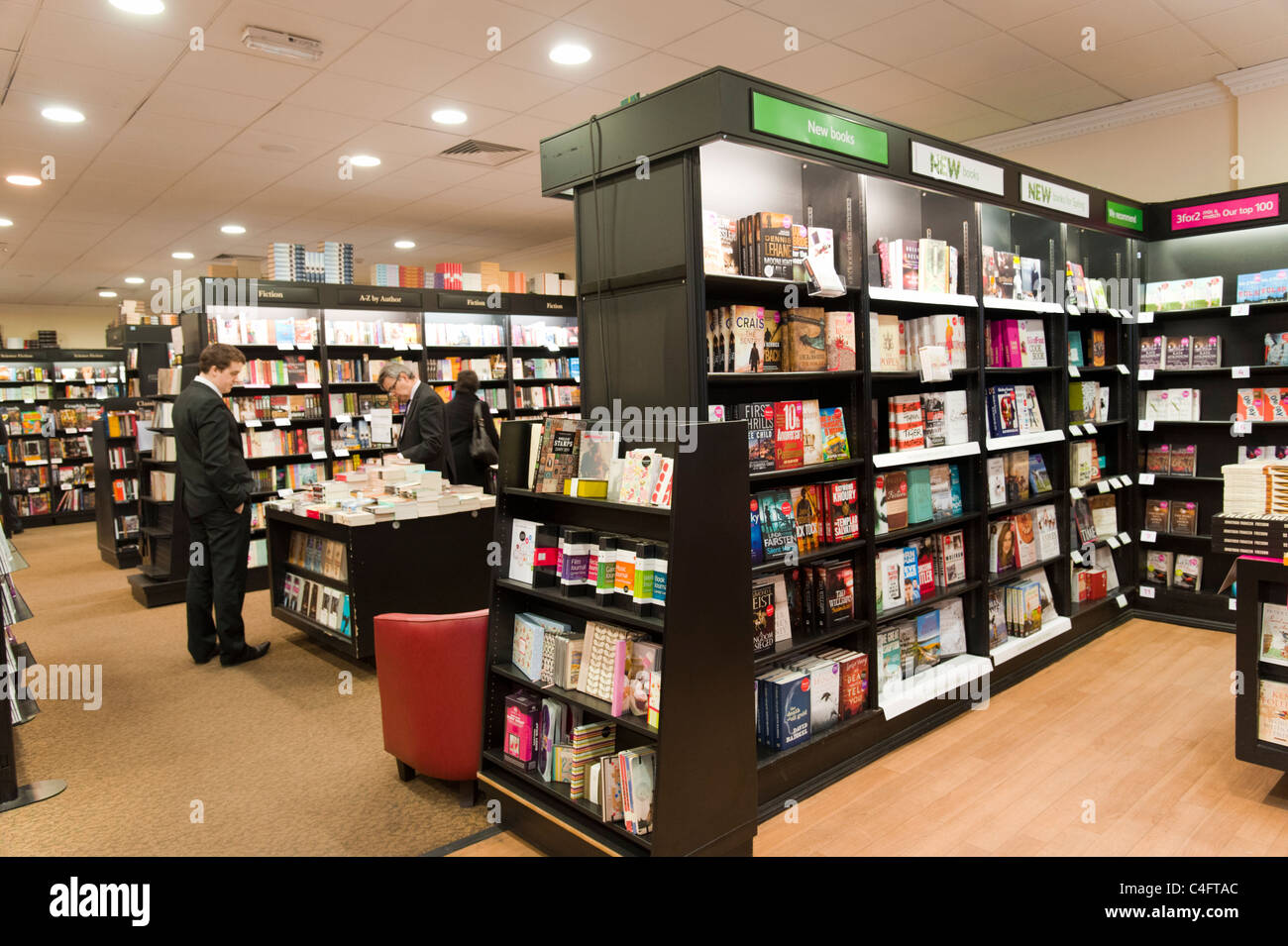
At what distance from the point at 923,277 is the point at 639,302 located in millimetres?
1717

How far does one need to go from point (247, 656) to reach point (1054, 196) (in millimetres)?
5887

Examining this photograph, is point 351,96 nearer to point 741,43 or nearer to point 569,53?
point 569,53

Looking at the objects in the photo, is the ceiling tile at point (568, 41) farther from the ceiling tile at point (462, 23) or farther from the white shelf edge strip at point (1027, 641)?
the white shelf edge strip at point (1027, 641)

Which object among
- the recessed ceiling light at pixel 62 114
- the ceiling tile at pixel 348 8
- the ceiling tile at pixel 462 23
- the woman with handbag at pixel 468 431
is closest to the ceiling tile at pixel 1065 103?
the ceiling tile at pixel 462 23

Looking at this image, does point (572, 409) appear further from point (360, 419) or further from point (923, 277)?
point (923, 277)

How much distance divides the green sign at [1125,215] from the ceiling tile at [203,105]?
232 inches

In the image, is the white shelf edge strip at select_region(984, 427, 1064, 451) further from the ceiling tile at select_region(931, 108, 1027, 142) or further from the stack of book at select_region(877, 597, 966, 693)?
the ceiling tile at select_region(931, 108, 1027, 142)

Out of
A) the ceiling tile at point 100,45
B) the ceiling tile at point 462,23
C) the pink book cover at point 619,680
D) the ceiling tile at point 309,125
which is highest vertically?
the ceiling tile at point 309,125

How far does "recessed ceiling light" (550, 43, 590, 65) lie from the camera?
5156mm

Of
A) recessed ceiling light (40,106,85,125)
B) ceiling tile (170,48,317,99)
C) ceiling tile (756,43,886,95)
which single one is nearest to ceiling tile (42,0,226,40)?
ceiling tile (170,48,317,99)

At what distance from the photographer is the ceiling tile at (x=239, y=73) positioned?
16.5ft

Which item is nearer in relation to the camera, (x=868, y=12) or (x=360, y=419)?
(x=868, y=12)

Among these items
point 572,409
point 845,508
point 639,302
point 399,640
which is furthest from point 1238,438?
point 572,409

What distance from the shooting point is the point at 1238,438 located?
18.7ft
